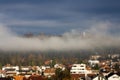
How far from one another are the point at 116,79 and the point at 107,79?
3.55 meters

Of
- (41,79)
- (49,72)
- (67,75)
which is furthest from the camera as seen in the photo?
(49,72)

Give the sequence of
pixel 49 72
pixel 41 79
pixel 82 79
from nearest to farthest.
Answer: pixel 41 79 → pixel 82 79 → pixel 49 72

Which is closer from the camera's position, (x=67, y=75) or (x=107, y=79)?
(x=67, y=75)

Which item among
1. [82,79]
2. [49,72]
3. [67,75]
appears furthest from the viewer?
[49,72]

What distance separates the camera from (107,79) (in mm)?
95188

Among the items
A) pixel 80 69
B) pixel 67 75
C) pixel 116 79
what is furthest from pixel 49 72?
pixel 67 75

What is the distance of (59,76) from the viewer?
86.2 m

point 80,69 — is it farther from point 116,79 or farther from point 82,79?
point 116,79

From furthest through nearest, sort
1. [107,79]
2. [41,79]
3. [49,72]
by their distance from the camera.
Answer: [49,72] < [41,79] < [107,79]

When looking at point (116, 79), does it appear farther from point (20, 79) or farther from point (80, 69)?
point (80, 69)

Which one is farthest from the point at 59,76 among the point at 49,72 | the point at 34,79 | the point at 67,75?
the point at 49,72

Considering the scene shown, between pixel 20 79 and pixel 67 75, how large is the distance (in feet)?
95.9

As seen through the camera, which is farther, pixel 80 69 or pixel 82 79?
pixel 80 69

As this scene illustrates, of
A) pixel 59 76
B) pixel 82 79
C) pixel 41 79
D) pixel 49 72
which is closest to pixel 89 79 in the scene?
pixel 82 79
